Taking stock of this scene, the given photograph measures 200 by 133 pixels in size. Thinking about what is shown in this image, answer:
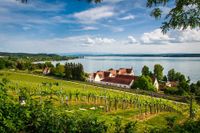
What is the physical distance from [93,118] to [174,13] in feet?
11.2

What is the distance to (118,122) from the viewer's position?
6605 mm

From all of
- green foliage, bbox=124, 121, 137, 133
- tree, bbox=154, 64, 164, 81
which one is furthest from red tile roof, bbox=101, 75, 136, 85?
green foliage, bbox=124, 121, 137, 133

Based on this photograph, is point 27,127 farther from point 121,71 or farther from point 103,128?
point 121,71

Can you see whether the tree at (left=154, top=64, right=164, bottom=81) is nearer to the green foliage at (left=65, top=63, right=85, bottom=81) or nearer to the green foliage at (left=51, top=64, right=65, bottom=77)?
the green foliage at (left=65, top=63, right=85, bottom=81)

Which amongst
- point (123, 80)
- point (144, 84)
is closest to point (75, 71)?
point (123, 80)

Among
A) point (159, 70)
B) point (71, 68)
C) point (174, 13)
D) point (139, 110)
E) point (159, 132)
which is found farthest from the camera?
point (159, 70)

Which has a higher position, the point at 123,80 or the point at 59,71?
the point at 59,71

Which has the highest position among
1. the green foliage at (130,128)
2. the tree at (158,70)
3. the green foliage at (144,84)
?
the green foliage at (130,128)

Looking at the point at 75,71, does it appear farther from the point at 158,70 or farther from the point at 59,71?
the point at 158,70

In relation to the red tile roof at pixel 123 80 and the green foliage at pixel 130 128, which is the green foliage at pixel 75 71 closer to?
the red tile roof at pixel 123 80

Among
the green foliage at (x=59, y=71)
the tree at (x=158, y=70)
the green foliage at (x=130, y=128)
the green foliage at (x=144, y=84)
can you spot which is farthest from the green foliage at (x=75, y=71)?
the green foliage at (x=130, y=128)

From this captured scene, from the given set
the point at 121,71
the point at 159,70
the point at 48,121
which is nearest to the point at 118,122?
the point at 48,121

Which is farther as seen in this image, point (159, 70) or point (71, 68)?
point (159, 70)

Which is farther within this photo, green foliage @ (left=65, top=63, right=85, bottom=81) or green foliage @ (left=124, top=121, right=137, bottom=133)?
green foliage @ (left=65, top=63, right=85, bottom=81)
